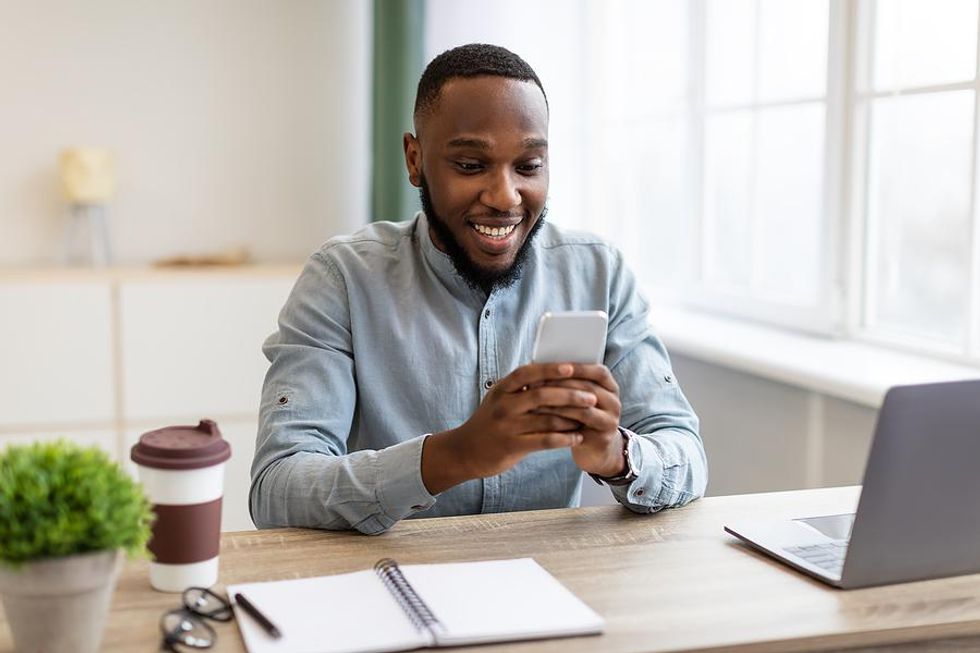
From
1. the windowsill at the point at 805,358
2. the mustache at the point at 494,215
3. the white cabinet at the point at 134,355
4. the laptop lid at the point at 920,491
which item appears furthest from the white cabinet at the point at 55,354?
the laptop lid at the point at 920,491

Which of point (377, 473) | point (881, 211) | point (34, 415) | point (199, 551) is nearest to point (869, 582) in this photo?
point (377, 473)

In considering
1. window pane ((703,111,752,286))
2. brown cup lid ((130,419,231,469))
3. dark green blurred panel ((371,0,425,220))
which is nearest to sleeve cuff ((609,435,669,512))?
brown cup lid ((130,419,231,469))

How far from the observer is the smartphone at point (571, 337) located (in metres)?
1.34

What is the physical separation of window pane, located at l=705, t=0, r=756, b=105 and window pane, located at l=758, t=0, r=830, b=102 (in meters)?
0.07

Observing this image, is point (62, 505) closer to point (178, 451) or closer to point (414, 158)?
point (178, 451)

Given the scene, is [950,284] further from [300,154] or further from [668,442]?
[300,154]

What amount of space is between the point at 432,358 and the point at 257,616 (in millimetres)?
720

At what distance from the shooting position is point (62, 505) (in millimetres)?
1053

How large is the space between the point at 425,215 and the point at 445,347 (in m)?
0.23

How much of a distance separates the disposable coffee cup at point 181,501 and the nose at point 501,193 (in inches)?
24.9

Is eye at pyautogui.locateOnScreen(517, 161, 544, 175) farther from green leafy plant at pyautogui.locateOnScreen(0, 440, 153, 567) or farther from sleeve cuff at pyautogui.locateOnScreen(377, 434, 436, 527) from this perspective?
green leafy plant at pyautogui.locateOnScreen(0, 440, 153, 567)

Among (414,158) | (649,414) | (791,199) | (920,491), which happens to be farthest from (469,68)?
(791,199)

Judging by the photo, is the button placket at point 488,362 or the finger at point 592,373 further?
the button placket at point 488,362

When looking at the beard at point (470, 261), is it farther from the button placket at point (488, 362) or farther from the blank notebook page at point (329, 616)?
the blank notebook page at point (329, 616)
